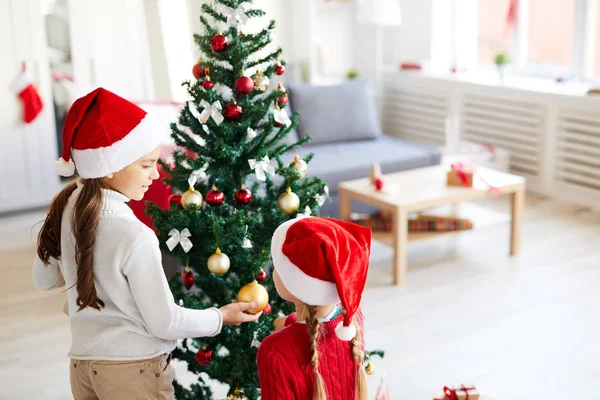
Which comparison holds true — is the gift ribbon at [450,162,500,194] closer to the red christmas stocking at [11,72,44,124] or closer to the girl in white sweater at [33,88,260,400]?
the girl in white sweater at [33,88,260,400]

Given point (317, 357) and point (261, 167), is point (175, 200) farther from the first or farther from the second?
point (317, 357)

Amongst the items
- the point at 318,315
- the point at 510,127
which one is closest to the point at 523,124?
the point at 510,127

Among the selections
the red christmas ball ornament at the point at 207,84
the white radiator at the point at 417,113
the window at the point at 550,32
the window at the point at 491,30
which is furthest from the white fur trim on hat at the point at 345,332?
the window at the point at 491,30

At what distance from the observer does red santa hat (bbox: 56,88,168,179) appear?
5.13ft

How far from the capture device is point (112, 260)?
156 centimetres

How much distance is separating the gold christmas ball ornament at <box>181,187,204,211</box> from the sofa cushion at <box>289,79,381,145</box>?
9.17 feet

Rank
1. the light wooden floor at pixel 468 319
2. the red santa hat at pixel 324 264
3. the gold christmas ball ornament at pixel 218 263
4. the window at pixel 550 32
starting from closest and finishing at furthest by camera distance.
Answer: the red santa hat at pixel 324 264
the gold christmas ball ornament at pixel 218 263
the light wooden floor at pixel 468 319
the window at pixel 550 32

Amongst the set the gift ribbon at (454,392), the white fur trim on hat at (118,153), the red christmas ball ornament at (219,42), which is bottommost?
the gift ribbon at (454,392)

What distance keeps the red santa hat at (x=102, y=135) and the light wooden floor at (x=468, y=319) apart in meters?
1.41

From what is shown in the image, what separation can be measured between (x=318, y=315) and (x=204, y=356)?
623 millimetres

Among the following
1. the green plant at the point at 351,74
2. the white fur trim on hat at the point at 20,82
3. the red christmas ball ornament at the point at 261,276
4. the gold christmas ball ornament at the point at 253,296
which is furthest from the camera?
the green plant at the point at 351,74

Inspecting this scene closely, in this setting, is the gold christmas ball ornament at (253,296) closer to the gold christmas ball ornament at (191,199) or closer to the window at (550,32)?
the gold christmas ball ornament at (191,199)

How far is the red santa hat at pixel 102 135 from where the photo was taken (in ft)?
5.13

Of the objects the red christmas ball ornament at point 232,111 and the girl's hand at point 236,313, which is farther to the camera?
the red christmas ball ornament at point 232,111
